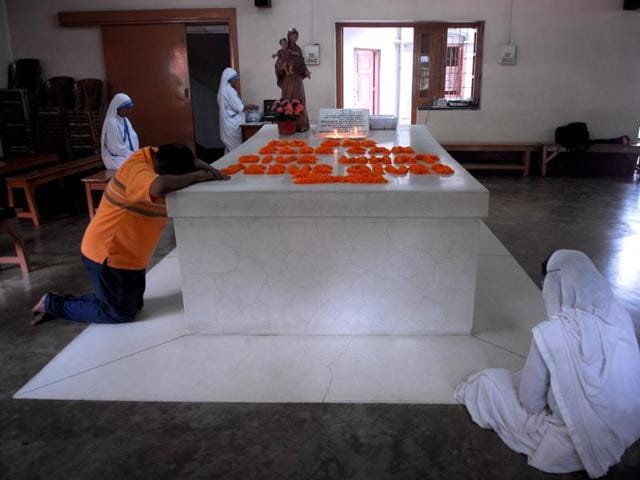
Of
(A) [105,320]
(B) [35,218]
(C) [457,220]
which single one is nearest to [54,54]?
(B) [35,218]

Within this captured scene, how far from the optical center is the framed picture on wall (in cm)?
810

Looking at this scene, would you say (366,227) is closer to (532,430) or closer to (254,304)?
(254,304)

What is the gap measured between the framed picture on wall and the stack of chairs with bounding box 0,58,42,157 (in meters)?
4.18

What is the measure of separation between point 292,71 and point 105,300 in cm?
314

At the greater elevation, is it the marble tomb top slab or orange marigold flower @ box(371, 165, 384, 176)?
orange marigold flower @ box(371, 165, 384, 176)

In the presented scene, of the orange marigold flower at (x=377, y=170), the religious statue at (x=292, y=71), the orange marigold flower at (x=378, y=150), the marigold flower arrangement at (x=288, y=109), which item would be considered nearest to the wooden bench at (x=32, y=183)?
the marigold flower arrangement at (x=288, y=109)

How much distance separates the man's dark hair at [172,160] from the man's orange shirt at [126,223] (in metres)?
0.07

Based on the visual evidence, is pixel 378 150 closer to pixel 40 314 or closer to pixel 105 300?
pixel 105 300

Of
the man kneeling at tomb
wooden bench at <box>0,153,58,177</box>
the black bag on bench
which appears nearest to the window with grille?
the black bag on bench

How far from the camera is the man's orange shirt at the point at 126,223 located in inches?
118

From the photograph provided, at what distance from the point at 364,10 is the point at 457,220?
6.17m

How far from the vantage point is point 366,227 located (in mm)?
2818

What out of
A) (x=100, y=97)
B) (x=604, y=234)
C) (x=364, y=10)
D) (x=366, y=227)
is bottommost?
(x=604, y=234)

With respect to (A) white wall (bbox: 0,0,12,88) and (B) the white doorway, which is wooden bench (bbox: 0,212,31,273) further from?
(B) the white doorway
